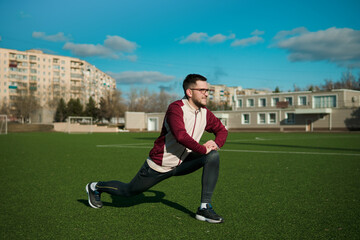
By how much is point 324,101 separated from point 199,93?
189 ft

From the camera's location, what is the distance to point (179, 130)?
3.57 meters

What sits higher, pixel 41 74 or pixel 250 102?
pixel 41 74

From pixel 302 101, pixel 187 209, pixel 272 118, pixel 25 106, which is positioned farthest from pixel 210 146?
pixel 25 106

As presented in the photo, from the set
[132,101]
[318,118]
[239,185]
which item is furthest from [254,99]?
[239,185]

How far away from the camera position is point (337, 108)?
169 ft

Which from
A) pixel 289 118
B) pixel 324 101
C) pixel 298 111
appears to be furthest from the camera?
pixel 289 118

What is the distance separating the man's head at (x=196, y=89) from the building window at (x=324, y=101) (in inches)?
2223

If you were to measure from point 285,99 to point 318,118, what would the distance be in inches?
378

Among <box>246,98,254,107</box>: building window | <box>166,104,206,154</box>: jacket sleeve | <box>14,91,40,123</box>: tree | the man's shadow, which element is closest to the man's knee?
<box>166,104,206,154</box>: jacket sleeve

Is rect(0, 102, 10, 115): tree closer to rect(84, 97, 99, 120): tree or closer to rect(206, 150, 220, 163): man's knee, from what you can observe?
rect(84, 97, 99, 120): tree


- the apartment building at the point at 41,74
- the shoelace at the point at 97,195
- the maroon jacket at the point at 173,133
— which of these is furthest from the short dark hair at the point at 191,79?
the apartment building at the point at 41,74

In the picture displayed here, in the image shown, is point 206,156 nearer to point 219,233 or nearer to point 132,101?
point 219,233

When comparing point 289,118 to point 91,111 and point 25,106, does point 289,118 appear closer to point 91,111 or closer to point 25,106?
point 91,111

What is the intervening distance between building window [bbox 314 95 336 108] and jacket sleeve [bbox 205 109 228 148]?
184ft
